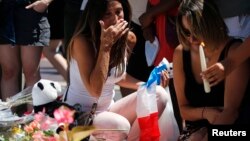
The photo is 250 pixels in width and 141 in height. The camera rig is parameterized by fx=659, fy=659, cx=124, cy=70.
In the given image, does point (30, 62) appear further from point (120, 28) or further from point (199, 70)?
point (199, 70)

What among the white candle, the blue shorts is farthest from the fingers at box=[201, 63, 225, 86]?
the blue shorts

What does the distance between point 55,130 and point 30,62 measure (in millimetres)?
1673

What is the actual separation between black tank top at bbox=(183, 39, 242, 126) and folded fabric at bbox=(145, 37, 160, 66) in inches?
29.7

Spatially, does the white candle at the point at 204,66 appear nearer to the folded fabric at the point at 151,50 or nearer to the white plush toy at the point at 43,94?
→ the white plush toy at the point at 43,94

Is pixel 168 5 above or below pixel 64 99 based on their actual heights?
above

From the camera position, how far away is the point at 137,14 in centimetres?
468

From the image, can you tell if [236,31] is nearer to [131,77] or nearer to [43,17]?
[131,77]

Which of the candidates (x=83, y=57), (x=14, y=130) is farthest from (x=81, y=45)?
(x=14, y=130)

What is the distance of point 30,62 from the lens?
4891mm

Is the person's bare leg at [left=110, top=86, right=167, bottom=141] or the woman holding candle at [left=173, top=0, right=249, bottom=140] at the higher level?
the woman holding candle at [left=173, top=0, right=249, bottom=140]

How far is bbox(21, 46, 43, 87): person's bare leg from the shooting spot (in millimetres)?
4844

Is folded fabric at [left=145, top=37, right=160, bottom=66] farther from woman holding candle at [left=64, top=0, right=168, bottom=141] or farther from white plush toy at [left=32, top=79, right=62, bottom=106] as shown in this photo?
white plush toy at [left=32, top=79, right=62, bottom=106]

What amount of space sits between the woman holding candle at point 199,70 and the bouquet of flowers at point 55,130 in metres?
0.79

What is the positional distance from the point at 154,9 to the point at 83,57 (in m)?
0.84
